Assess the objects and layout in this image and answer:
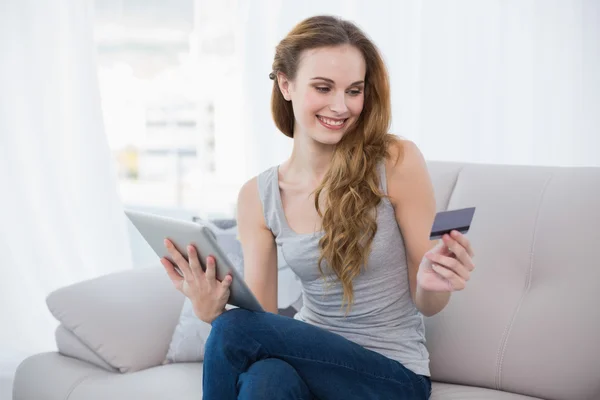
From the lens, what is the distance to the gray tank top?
159 centimetres

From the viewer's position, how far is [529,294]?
171 cm

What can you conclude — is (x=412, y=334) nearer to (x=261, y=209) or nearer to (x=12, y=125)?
(x=261, y=209)

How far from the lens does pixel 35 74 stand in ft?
10.8

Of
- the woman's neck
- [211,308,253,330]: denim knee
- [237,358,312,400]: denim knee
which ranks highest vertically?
the woman's neck

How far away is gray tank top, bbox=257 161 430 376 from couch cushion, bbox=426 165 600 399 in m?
0.15

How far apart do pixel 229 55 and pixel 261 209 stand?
6.23 ft

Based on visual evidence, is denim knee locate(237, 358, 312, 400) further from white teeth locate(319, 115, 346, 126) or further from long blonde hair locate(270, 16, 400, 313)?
white teeth locate(319, 115, 346, 126)

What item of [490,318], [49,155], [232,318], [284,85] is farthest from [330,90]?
[49,155]

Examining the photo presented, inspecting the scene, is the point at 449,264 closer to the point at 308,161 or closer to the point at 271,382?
the point at 271,382

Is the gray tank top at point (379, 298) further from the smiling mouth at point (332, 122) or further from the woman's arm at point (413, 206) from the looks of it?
the smiling mouth at point (332, 122)

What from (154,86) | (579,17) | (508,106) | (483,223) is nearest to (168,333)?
(483,223)

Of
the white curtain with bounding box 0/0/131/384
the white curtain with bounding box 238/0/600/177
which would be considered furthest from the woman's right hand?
the white curtain with bounding box 0/0/131/384

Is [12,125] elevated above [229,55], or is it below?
below

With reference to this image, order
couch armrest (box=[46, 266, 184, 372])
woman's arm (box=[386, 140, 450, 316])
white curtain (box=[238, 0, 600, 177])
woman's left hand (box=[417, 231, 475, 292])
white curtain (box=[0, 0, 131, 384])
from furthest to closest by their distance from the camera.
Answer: white curtain (box=[0, 0, 131, 384]), white curtain (box=[238, 0, 600, 177]), couch armrest (box=[46, 266, 184, 372]), woman's arm (box=[386, 140, 450, 316]), woman's left hand (box=[417, 231, 475, 292])
